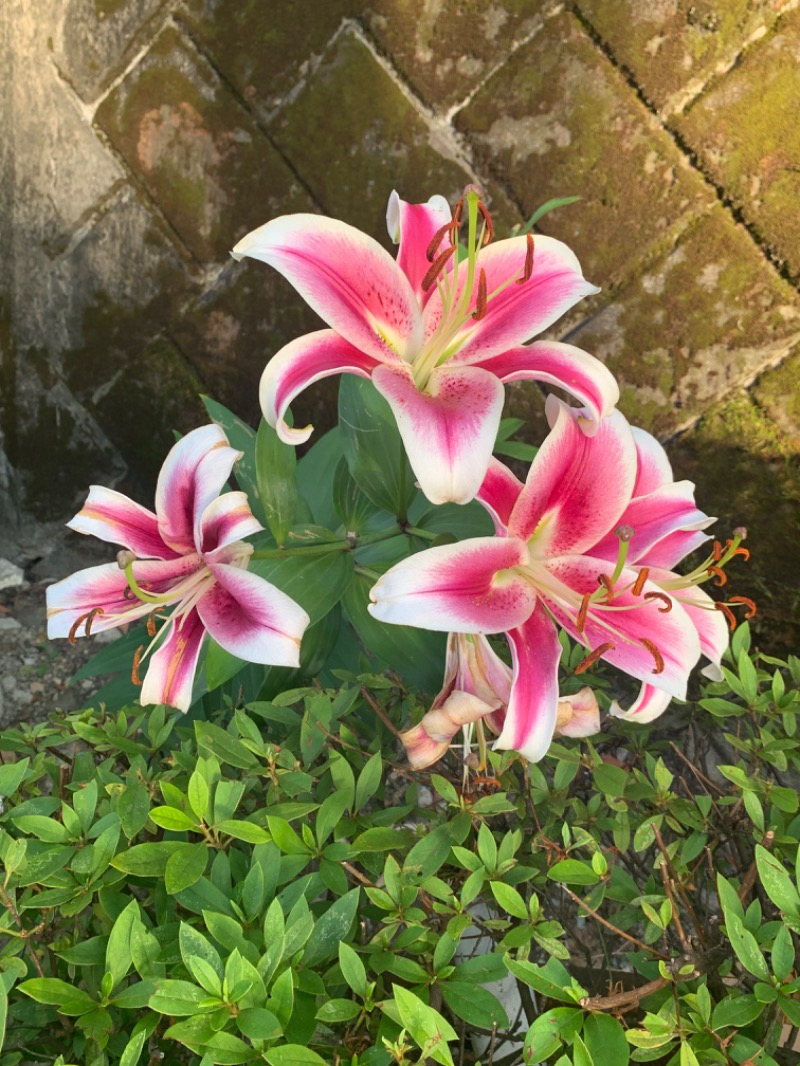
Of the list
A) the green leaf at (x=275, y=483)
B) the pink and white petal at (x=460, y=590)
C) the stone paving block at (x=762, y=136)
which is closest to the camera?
the pink and white petal at (x=460, y=590)

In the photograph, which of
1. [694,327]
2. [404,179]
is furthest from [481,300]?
[404,179]

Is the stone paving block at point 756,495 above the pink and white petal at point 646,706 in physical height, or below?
below

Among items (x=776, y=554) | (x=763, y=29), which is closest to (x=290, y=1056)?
(x=776, y=554)

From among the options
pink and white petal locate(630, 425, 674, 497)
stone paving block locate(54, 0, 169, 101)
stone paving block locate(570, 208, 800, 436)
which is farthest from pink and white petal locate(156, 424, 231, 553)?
stone paving block locate(54, 0, 169, 101)

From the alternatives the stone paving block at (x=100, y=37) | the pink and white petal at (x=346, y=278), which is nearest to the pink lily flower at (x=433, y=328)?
the pink and white petal at (x=346, y=278)

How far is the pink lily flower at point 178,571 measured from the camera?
1.93 ft

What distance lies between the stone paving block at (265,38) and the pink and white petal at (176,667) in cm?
125

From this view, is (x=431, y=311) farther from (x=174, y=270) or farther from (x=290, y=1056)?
(x=174, y=270)

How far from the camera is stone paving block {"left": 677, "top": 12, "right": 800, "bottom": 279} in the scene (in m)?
1.21

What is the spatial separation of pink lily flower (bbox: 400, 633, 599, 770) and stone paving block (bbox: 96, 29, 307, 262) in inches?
48.9

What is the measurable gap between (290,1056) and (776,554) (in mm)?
1264

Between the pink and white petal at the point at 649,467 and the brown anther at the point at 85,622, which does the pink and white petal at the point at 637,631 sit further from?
the brown anther at the point at 85,622

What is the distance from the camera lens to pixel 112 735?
636mm

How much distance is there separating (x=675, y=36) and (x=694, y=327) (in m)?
0.44
